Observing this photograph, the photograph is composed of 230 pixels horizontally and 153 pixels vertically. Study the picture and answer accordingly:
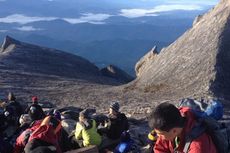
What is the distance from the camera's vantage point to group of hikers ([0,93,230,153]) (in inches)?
232

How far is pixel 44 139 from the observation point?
33.0 ft

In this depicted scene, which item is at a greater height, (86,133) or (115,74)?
(86,133)

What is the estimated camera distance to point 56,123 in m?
10.7

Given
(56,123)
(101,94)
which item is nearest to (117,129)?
(56,123)

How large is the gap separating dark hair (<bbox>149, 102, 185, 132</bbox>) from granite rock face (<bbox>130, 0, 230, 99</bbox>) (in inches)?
785

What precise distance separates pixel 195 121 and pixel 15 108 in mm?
11454

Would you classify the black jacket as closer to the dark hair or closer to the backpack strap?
the backpack strap

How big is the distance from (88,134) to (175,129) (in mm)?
8474

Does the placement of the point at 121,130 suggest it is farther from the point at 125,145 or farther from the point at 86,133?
the point at 125,145

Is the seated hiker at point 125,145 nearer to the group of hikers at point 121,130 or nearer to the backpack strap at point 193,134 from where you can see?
the group of hikers at point 121,130

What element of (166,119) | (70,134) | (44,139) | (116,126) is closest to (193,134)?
(166,119)

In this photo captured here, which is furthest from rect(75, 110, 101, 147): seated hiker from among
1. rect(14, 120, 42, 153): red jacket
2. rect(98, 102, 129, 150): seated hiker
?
rect(14, 120, 42, 153): red jacket

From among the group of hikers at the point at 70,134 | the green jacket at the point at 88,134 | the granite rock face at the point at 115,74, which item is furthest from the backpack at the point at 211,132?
the granite rock face at the point at 115,74

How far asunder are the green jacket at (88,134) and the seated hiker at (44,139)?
390cm
